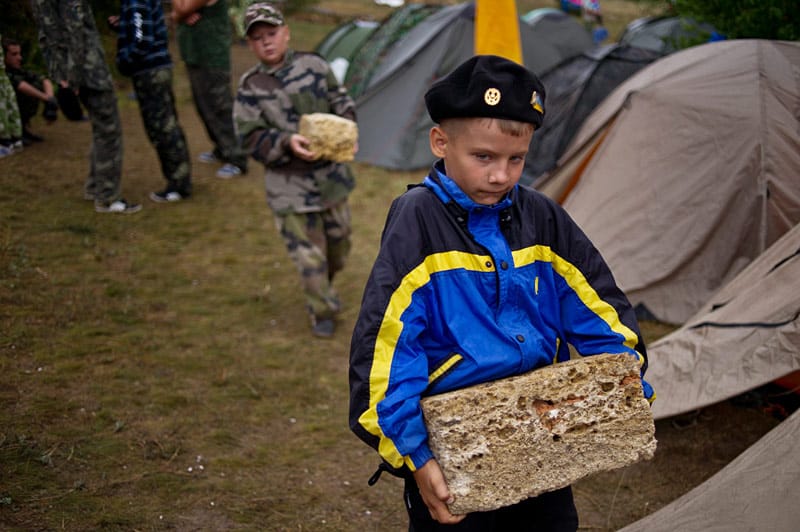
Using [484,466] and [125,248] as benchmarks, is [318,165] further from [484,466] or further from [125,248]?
[484,466]

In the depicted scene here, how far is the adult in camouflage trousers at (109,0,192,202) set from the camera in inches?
275

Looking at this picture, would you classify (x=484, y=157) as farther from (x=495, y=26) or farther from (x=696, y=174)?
(x=495, y=26)

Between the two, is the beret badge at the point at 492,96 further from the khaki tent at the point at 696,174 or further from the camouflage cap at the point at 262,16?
the khaki tent at the point at 696,174

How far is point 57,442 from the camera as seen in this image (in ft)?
12.2

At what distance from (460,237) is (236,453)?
7.41ft

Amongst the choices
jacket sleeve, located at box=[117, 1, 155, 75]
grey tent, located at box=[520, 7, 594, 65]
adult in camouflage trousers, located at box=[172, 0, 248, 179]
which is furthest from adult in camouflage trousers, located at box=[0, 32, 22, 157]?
grey tent, located at box=[520, 7, 594, 65]

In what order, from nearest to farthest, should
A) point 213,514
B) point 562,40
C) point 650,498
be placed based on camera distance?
point 213,514, point 650,498, point 562,40

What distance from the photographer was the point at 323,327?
5.35 meters

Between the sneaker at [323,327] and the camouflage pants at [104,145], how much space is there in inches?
117

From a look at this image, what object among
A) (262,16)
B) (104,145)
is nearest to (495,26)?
(262,16)

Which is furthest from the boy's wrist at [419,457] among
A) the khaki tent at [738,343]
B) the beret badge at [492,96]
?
the khaki tent at [738,343]

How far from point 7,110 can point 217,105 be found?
4.10m

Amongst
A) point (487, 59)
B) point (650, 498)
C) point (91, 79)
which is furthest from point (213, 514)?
point (91, 79)

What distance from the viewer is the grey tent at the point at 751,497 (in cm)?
267
